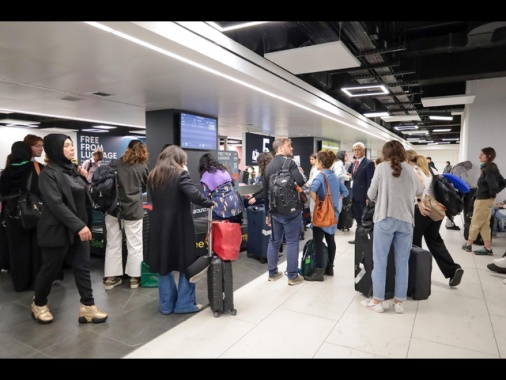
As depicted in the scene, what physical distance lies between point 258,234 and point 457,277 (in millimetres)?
2350

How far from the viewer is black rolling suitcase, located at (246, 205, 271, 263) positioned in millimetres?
4461

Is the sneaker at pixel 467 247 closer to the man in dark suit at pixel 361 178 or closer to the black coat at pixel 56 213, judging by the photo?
the man in dark suit at pixel 361 178

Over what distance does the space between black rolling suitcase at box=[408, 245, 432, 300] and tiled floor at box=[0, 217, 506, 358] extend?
100mm

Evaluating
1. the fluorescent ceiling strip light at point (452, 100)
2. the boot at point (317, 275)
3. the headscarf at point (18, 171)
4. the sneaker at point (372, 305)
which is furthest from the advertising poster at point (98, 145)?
the sneaker at point (372, 305)

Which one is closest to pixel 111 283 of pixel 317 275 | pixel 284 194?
pixel 284 194

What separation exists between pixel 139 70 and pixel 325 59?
7.42ft

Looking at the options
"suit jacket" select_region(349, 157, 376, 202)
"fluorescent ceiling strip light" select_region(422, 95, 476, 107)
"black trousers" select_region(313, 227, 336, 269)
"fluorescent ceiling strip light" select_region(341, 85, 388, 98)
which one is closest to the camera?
"black trousers" select_region(313, 227, 336, 269)

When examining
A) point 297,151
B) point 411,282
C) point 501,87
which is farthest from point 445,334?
point 297,151

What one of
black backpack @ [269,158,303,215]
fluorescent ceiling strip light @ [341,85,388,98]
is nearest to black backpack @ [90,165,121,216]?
black backpack @ [269,158,303,215]

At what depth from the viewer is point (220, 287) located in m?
2.83

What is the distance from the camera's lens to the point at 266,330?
2582 millimetres

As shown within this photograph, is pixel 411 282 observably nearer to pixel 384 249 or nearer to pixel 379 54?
pixel 384 249

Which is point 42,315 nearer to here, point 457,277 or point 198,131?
point 457,277

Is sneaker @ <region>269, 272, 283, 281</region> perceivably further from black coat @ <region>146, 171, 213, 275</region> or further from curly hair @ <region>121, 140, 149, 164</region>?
curly hair @ <region>121, 140, 149, 164</region>
